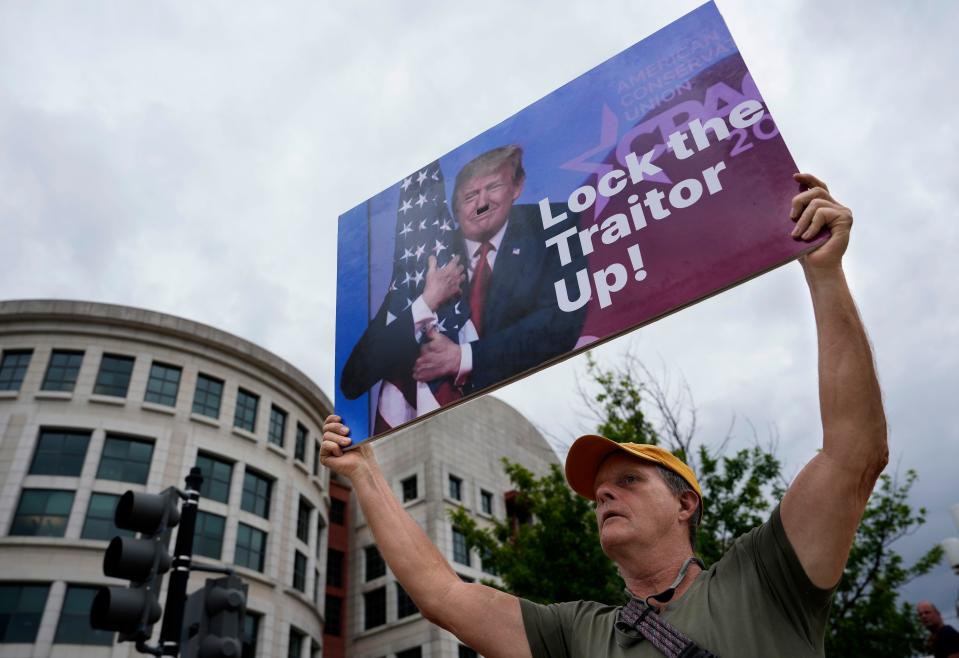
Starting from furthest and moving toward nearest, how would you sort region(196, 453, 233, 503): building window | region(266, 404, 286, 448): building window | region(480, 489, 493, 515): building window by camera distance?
region(480, 489, 493, 515): building window, region(266, 404, 286, 448): building window, region(196, 453, 233, 503): building window

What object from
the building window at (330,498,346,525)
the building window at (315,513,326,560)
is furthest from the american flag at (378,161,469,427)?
the building window at (330,498,346,525)

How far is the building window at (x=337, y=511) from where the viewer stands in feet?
132

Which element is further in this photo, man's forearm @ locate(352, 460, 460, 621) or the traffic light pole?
the traffic light pole

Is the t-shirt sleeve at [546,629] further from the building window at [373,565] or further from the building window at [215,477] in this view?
the building window at [373,565]

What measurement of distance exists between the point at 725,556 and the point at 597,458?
65 centimetres

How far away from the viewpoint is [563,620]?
253cm

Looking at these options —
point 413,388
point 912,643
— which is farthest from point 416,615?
point 413,388

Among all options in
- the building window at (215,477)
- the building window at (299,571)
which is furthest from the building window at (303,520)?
the building window at (215,477)

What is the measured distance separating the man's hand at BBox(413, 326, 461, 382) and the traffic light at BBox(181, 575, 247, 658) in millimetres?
3717

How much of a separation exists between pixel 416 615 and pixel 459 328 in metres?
34.6

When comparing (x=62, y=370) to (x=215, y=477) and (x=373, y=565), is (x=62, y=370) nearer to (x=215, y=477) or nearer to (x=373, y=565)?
(x=215, y=477)

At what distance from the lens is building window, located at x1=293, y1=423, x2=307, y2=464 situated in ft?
117

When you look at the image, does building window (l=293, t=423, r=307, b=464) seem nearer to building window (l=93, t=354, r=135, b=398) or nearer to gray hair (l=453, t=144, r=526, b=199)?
building window (l=93, t=354, r=135, b=398)

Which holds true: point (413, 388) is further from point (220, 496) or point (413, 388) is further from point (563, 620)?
point (220, 496)
